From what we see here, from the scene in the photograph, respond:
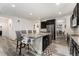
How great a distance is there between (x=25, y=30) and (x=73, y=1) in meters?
0.99

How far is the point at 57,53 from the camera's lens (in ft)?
6.13

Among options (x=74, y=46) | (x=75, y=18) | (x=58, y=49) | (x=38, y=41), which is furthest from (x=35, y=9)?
(x=74, y=46)

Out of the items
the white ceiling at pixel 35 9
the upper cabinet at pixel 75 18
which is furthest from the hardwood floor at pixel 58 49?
the white ceiling at pixel 35 9

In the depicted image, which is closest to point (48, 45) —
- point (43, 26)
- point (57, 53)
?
point (57, 53)

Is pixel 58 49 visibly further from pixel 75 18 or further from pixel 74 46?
pixel 75 18

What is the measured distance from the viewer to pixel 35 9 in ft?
6.08

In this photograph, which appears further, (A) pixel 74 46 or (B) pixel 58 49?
(B) pixel 58 49

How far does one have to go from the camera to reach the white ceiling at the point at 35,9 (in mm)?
1808

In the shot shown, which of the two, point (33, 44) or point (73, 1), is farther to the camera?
point (33, 44)

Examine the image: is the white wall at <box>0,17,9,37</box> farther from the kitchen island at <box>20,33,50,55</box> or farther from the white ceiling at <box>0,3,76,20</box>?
the kitchen island at <box>20,33,50,55</box>

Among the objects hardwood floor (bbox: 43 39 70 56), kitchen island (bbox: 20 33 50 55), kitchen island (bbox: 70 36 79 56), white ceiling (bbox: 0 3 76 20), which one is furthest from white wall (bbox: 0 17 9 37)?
kitchen island (bbox: 70 36 79 56)

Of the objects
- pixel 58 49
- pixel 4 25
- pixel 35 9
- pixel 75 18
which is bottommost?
pixel 58 49

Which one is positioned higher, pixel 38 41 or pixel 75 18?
pixel 75 18

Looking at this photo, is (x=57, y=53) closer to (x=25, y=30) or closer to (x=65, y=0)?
(x=25, y=30)
